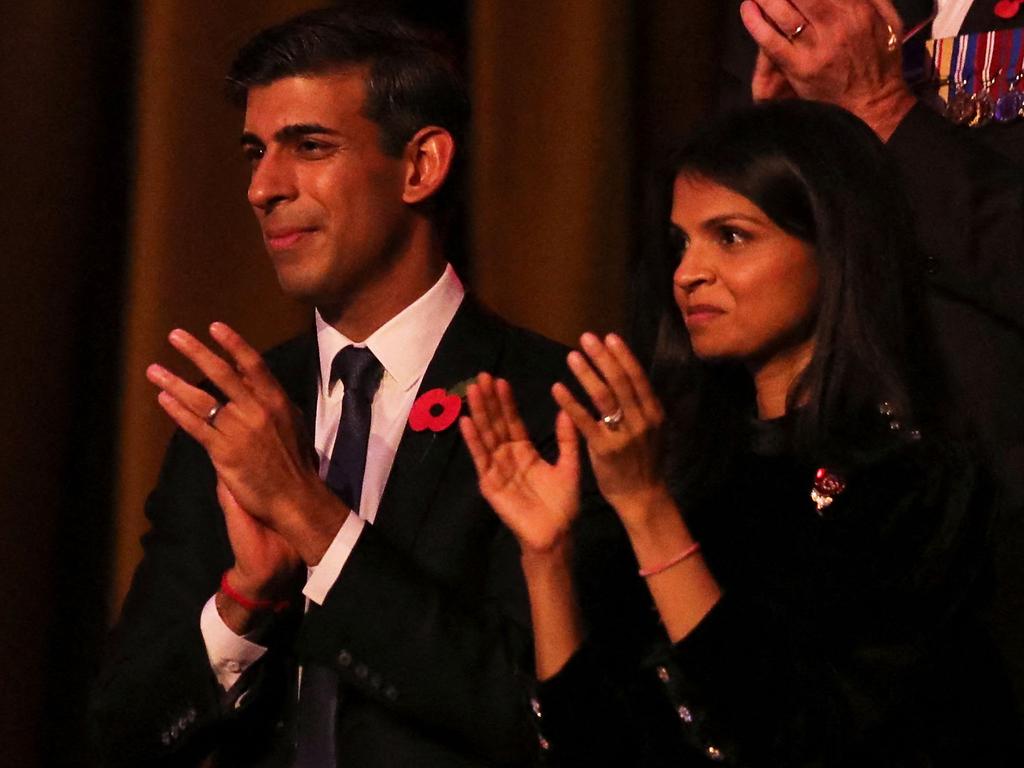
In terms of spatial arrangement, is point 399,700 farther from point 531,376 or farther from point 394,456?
point 531,376

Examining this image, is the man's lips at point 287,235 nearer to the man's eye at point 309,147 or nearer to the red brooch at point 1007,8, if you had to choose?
the man's eye at point 309,147

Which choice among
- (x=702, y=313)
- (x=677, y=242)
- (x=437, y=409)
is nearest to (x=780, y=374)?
(x=702, y=313)

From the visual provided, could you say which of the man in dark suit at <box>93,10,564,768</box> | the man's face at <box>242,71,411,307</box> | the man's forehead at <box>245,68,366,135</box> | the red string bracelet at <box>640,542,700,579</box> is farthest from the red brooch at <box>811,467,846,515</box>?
the man's forehead at <box>245,68,366,135</box>

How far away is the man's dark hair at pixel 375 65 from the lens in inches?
65.9

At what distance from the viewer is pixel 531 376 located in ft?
5.32

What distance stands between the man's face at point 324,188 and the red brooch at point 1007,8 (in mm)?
593

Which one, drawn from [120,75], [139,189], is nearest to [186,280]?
[139,189]

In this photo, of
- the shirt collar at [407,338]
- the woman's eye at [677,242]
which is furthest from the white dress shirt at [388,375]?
the woman's eye at [677,242]

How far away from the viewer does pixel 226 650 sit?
4.88 ft

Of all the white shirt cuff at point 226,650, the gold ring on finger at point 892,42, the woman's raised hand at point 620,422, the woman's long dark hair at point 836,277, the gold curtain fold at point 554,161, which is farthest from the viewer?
the gold curtain fold at point 554,161

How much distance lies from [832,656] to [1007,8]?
0.68 meters

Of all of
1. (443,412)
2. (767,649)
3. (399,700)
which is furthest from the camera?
(443,412)

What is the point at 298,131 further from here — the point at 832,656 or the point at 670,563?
the point at 832,656

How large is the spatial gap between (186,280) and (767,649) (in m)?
0.99
